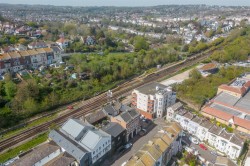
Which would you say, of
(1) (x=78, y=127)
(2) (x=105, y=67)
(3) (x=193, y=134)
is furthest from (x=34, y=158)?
(2) (x=105, y=67)

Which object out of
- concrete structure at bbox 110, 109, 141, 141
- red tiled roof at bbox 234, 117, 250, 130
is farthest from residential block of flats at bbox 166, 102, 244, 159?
concrete structure at bbox 110, 109, 141, 141

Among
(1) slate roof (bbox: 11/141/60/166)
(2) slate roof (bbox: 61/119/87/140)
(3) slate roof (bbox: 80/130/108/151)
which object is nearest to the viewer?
(1) slate roof (bbox: 11/141/60/166)

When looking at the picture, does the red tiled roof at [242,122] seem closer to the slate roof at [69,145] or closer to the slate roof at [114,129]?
the slate roof at [114,129]

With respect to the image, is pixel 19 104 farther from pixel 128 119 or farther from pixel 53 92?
pixel 128 119

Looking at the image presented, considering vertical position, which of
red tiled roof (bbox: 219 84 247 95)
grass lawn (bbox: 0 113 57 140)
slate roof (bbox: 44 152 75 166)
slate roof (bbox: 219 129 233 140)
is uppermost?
red tiled roof (bbox: 219 84 247 95)

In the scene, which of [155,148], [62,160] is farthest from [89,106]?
[155,148]

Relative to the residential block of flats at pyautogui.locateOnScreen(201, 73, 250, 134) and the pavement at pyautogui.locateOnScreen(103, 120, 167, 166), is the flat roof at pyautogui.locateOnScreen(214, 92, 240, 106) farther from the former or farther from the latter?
the pavement at pyautogui.locateOnScreen(103, 120, 167, 166)

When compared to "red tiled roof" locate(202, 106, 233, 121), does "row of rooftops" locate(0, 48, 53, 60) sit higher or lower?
higher
